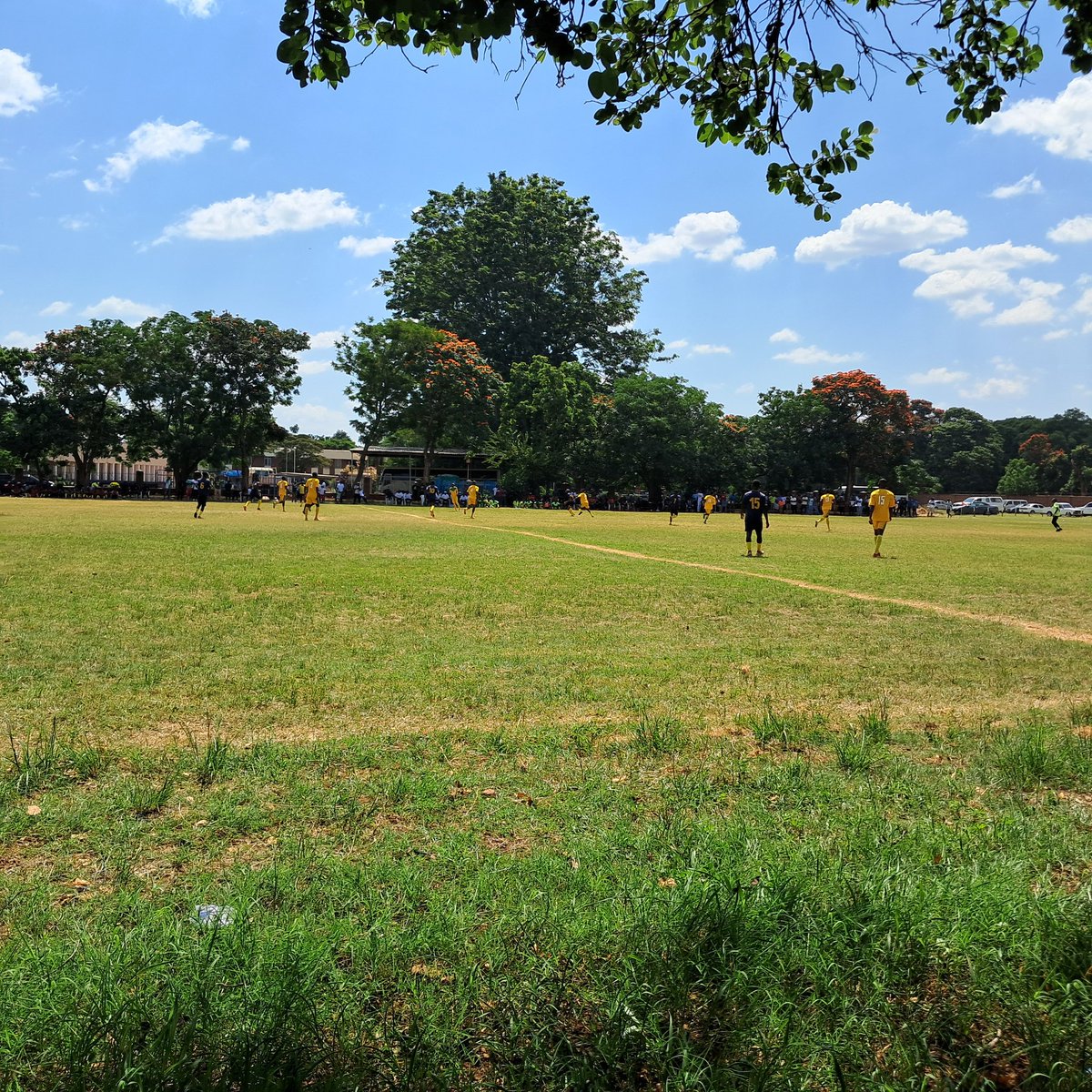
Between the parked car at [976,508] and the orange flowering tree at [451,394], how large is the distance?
163 feet

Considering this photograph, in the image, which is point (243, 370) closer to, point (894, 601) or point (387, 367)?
point (387, 367)

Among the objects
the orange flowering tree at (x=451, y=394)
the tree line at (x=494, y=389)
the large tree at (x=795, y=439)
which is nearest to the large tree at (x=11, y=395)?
the tree line at (x=494, y=389)

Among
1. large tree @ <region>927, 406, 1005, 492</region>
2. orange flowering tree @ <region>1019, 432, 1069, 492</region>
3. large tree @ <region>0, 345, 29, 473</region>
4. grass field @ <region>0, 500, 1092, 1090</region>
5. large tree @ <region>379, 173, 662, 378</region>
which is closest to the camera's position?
grass field @ <region>0, 500, 1092, 1090</region>

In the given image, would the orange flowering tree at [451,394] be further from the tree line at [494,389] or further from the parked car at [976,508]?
the parked car at [976,508]

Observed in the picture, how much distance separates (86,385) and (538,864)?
183ft

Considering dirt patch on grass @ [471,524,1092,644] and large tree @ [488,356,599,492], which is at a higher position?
large tree @ [488,356,599,492]

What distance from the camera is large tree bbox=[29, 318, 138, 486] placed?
49.2m

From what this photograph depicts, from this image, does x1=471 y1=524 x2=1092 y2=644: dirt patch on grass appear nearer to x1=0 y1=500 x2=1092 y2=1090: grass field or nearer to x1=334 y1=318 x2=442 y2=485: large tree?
x1=0 y1=500 x2=1092 y2=1090: grass field

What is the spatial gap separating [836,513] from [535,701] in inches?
2531

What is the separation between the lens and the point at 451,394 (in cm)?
5475

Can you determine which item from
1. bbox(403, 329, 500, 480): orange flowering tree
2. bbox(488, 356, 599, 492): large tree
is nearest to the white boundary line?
bbox(488, 356, 599, 492): large tree

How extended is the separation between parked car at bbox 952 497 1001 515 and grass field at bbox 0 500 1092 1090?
8031 centimetres

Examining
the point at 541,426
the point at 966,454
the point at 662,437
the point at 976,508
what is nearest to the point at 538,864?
the point at 541,426

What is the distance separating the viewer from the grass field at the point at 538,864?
207cm
